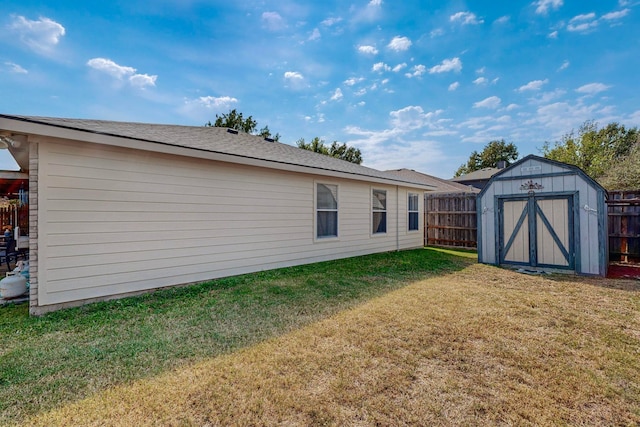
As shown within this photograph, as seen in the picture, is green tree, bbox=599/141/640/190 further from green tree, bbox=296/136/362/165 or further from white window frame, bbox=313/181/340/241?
green tree, bbox=296/136/362/165

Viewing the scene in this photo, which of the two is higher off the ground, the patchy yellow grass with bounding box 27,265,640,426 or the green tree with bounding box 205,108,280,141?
the green tree with bounding box 205,108,280,141

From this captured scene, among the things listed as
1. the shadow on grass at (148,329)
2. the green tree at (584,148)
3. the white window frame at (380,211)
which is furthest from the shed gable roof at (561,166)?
the green tree at (584,148)

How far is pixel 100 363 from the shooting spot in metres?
2.56

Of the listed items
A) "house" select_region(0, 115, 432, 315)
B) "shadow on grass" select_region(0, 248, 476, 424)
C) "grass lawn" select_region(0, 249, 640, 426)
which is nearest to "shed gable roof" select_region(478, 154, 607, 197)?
"grass lawn" select_region(0, 249, 640, 426)

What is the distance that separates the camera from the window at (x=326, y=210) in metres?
7.65

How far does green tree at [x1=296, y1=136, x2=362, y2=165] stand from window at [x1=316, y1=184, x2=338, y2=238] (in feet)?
75.9

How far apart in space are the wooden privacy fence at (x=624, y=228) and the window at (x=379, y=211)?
18.6 feet

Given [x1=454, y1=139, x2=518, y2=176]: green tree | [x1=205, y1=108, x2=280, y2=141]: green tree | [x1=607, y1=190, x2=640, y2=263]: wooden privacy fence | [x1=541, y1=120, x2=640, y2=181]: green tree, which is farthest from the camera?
[x1=454, y1=139, x2=518, y2=176]: green tree

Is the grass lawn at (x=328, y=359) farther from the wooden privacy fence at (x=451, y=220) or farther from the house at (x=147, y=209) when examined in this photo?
the wooden privacy fence at (x=451, y=220)

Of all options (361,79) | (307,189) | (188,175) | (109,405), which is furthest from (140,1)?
(109,405)

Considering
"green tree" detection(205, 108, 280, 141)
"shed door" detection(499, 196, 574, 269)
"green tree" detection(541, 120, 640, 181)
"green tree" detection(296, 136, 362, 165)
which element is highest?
"green tree" detection(205, 108, 280, 141)

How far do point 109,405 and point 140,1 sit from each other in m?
7.88

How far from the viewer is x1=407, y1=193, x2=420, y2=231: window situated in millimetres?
10799

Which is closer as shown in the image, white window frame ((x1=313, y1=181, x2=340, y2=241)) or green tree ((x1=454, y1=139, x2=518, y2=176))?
white window frame ((x1=313, y1=181, x2=340, y2=241))
